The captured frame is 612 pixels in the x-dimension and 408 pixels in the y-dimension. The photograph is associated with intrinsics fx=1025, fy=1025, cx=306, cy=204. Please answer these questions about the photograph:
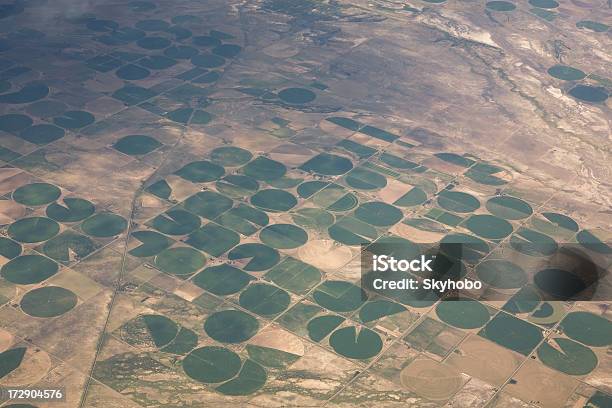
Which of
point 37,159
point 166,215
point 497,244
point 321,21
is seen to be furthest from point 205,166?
point 321,21

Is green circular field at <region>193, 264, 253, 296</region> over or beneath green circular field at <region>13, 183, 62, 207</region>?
beneath

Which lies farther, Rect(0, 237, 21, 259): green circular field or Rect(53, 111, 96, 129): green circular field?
Rect(53, 111, 96, 129): green circular field

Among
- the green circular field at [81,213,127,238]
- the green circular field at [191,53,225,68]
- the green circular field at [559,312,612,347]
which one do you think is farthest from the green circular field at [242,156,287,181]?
the green circular field at [559,312,612,347]

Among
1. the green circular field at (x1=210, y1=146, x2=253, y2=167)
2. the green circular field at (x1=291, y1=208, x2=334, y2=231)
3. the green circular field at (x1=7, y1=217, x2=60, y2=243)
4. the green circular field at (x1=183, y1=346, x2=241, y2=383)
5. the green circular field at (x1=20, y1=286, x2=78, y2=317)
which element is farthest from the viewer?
the green circular field at (x1=210, y1=146, x2=253, y2=167)

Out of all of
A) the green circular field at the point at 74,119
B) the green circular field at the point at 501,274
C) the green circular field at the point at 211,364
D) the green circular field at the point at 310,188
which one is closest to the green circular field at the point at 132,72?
the green circular field at the point at 74,119

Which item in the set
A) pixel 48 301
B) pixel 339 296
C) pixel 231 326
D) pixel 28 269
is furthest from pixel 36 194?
pixel 339 296

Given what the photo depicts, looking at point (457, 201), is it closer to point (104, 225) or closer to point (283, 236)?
point (283, 236)

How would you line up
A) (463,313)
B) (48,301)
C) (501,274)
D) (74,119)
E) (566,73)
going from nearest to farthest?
(48,301) → (463,313) → (501,274) → (74,119) → (566,73)

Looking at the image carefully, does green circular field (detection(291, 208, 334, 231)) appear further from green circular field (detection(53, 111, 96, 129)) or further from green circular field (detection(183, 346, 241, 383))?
green circular field (detection(53, 111, 96, 129))

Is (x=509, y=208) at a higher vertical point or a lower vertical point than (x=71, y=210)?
higher
